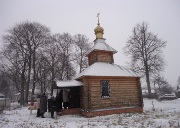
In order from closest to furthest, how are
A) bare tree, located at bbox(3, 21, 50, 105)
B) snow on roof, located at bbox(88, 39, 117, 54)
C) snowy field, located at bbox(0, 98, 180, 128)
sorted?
snowy field, located at bbox(0, 98, 180, 128) → snow on roof, located at bbox(88, 39, 117, 54) → bare tree, located at bbox(3, 21, 50, 105)

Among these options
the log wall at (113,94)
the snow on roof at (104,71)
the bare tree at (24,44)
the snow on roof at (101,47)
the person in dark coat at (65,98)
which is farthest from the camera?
the bare tree at (24,44)

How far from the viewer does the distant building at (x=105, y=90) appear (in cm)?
1490

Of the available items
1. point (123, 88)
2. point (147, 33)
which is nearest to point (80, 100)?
point (123, 88)

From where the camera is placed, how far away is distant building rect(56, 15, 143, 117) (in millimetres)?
14898

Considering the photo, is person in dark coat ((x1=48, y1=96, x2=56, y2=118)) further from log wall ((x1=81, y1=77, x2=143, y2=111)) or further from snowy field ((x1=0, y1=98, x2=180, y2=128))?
log wall ((x1=81, y1=77, x2=143, y2=111))

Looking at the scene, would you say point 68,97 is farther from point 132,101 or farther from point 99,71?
→ point 132,101

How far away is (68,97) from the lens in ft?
57.3

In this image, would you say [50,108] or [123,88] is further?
[123,88]

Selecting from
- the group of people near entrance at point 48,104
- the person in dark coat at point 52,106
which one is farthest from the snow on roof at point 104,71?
the person in dark coat at point 52,106

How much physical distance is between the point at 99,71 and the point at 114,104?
335 centimetres

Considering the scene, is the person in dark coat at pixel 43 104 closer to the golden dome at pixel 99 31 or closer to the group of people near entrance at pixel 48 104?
the group of people near entrance at pixel 48 104

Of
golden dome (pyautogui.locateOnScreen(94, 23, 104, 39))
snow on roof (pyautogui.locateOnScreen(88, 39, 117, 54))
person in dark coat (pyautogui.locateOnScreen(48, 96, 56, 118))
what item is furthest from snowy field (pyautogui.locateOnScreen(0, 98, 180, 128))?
golden dome (pyautogui.locateOnScreen(94, 23, 104, 39))

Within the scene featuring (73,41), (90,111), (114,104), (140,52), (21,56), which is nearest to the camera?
(90,111)

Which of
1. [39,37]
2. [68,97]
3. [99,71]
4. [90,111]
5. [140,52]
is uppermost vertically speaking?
[39,37]
